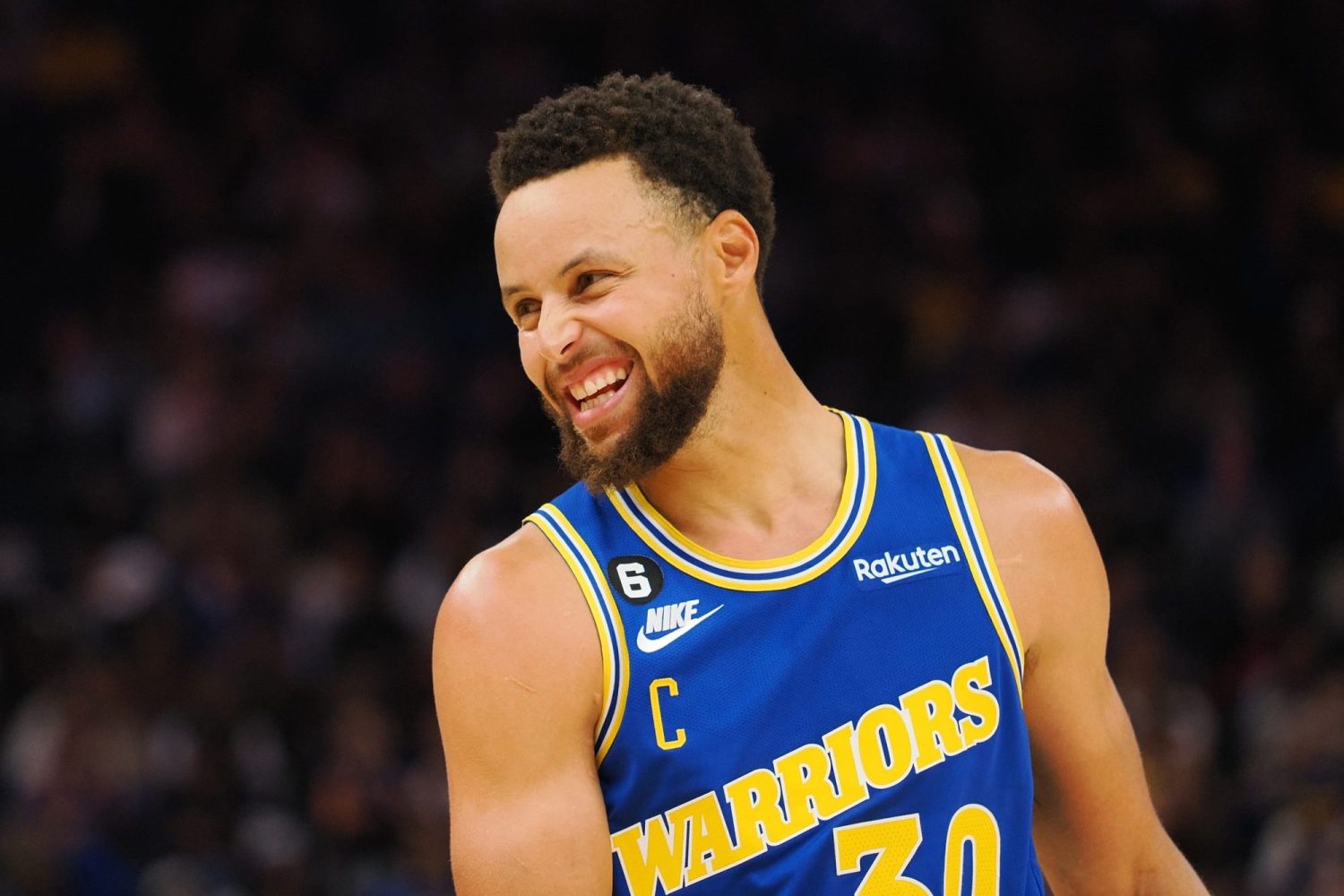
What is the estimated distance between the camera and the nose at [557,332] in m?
2.68

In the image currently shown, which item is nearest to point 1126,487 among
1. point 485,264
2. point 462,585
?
point 485,264

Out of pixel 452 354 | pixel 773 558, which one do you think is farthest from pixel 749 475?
pixel 452 354

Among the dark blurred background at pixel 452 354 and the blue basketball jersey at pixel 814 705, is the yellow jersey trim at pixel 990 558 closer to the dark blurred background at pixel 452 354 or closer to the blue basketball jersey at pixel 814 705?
the blue basketball jersey at pixel 814 705

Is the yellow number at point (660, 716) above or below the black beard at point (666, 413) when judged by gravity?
below

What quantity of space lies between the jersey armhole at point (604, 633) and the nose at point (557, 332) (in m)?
0.28

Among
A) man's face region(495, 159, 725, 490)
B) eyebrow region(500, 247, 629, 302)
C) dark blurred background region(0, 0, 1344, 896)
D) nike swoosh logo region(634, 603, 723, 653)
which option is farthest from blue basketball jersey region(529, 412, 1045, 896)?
dark blurred background region(0, 0, 1344, 896)

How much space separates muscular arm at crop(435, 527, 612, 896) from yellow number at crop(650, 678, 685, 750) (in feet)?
0.27

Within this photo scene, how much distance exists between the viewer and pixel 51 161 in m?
9.80

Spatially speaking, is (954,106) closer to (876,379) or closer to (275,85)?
(876,379)

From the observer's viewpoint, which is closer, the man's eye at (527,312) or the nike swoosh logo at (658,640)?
the nike swoosh logo at (658,640)

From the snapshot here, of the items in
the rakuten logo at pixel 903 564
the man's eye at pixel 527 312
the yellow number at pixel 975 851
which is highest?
the man's eye at pixel 527 312

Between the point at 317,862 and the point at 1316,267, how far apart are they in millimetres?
5217

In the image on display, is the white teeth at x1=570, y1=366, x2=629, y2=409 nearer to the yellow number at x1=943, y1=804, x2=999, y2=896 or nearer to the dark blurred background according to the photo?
the yellow number at x1=943, y1=804, x2=999, y2=896

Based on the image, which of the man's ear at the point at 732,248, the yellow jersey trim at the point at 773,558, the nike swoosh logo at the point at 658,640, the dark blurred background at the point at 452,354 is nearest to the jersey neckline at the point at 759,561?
the yellow jersey trim at the point at 773,558
